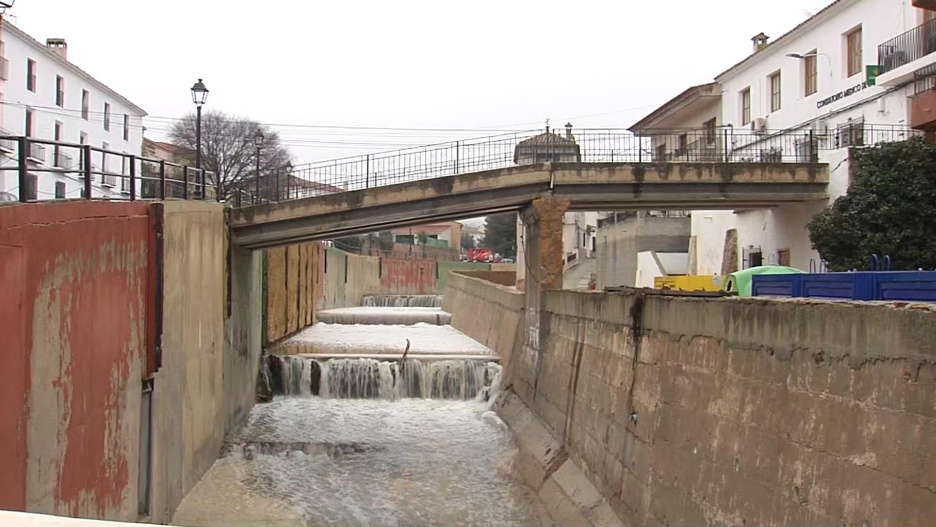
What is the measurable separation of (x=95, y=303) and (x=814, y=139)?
20169 millimetres

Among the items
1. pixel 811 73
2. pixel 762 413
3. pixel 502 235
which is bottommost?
pixel 762 413

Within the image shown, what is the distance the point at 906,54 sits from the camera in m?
20.7

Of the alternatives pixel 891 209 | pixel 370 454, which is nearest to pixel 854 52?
pixel 891 209

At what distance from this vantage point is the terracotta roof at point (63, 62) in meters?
36.6

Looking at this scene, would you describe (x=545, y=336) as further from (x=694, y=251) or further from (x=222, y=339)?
(x=694, y=251)

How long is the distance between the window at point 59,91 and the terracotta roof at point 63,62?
787mm

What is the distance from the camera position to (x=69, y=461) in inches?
354

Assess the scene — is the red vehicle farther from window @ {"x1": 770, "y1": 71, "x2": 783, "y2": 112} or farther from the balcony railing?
the balcony railing

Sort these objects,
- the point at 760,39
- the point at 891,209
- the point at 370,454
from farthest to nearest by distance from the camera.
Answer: the point at 760,39 → the point at 891,209 → the point at 370,454

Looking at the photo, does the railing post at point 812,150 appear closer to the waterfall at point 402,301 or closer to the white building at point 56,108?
the white building at point 56,108

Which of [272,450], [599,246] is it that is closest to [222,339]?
[272,450]

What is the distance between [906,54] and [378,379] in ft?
52.7

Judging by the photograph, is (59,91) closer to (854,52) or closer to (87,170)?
(87,170)

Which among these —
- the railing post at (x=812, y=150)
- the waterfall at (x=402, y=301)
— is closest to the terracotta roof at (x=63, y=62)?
the waterfall at (x=402, y=301)
